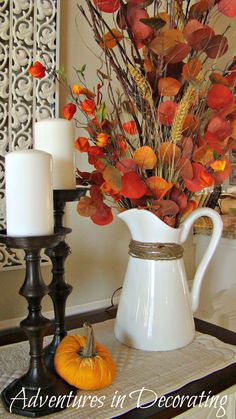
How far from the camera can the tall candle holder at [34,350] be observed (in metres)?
0.52

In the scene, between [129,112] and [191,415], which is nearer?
[191,415]

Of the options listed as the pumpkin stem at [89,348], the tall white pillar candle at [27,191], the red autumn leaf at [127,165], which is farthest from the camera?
the red autumn leaf at [127,165]

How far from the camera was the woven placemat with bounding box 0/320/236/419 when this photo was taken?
0.60 meters

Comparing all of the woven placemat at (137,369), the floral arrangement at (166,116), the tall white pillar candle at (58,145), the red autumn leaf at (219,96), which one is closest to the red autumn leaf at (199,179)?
the floral arrangement at (166,116)

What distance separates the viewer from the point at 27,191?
52cm

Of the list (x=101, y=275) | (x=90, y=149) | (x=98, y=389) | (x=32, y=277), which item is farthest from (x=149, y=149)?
(x=101, y=275)

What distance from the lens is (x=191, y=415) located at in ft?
2.12

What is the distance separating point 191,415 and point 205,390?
1.8 inches

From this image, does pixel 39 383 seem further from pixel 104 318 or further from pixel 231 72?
pixel 231 72

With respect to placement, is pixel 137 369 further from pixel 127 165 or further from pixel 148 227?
pixel 127 165

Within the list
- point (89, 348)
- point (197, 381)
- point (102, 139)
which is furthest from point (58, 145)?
point (197, 381)

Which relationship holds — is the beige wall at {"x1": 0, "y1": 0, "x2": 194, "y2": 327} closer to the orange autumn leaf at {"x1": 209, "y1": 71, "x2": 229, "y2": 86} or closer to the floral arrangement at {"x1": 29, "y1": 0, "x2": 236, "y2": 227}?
the floral arrangement at {"x1": 29, "y1": 0, "x2": 236, "y2": 227}

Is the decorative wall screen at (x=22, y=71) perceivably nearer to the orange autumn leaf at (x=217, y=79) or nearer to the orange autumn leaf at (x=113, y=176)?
the orange autumn leaf at (x=113, y=176)

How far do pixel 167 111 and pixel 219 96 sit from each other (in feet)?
0.30
